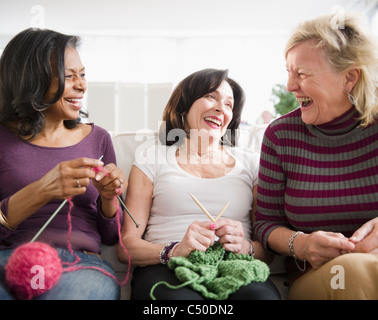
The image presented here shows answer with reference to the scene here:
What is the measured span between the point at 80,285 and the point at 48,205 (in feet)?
1.16

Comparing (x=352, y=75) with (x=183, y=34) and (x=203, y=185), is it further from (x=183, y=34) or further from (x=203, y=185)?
(x=183, y=34)

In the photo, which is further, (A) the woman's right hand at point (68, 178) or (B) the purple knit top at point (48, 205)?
(B) the purple knit top at point (48, 205)

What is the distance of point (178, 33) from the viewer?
7.14m

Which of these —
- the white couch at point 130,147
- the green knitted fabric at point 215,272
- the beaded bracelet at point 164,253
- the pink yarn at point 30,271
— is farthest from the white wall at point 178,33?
the pink yarn at point 30,271

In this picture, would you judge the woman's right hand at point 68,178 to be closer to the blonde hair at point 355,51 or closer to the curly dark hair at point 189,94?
the curly dark hair at point 189,94

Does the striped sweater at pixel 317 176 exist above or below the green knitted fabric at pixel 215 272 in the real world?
above

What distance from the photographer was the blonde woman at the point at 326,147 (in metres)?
1.12

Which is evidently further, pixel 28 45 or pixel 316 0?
pixel 316 0

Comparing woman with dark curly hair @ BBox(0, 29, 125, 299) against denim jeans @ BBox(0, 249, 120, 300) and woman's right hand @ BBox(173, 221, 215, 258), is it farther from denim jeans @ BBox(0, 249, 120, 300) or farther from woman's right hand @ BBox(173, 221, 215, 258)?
woman's right hand @ BBox(173, 221, 215, 258)

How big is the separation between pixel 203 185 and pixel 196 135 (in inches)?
8.8

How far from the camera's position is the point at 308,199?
1150 mm

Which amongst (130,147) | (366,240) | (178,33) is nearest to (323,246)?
(366,240)

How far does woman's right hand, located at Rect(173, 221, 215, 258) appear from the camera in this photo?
3.43 ft
